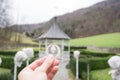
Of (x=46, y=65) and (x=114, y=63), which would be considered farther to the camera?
(x=114, y=63)

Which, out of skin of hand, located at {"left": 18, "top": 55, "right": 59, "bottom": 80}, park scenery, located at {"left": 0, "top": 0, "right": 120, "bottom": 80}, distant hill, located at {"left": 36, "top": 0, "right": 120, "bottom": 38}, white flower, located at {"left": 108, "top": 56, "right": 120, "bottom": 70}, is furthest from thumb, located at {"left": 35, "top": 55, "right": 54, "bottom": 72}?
distant hill, located at {"left": 36, "top": 0, "right": 120, "bottom": 38}

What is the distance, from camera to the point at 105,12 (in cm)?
5938

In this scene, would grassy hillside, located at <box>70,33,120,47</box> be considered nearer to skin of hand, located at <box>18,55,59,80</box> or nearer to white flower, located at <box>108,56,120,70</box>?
white flower, located at <box>108,56,120,70</box>

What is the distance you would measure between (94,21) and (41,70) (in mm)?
59722

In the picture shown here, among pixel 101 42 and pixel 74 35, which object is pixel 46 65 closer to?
pixel 101 42

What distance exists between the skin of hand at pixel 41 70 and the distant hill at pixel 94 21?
4915 centimetres

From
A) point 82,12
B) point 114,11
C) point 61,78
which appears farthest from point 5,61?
point 82,12

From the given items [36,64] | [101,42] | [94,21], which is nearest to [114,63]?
[36,64]

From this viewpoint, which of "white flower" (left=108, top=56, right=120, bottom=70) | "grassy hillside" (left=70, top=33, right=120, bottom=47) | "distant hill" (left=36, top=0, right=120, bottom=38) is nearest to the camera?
"white flower" (left=108, top=56, right=120, bottom=70)

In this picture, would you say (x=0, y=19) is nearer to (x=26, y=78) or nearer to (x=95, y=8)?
(x=95, y=8)

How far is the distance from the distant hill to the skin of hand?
49.2 meters

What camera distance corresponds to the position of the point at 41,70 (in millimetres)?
743

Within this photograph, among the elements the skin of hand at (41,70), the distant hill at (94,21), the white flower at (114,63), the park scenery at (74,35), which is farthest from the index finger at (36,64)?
the distant hill at (94,21)

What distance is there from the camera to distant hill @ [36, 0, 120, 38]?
53719mm
